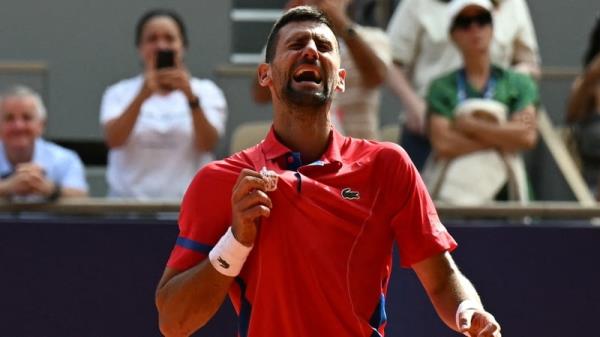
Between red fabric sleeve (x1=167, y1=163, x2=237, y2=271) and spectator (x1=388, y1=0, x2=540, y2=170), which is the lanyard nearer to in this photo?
spectator (x1=388, y1=0, x2=540, y2=170)

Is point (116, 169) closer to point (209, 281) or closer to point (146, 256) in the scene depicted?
point (146, 256)

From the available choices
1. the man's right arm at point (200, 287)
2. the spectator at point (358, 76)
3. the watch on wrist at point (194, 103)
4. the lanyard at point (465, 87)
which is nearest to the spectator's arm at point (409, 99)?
the spectator at point (358, 76)

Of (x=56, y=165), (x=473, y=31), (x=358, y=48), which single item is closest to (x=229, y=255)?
(x=358, y=48)

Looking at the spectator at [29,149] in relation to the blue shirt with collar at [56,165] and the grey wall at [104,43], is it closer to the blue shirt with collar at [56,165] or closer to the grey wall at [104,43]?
the blue shirt with collar at [56,165]

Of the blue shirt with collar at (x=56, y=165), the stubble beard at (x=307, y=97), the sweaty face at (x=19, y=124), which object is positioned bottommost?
the blue shirt with collar at (x=56, y=165)

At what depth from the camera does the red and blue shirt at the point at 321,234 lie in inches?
165

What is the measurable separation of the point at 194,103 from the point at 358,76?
884 mm

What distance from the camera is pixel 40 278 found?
6.40 meters

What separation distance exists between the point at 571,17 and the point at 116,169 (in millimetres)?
3908

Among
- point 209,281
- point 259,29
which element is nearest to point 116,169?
point 259,29

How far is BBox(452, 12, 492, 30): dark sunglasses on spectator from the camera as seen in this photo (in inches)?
299

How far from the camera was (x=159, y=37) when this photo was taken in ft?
24.9

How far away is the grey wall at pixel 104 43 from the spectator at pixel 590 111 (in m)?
0.94

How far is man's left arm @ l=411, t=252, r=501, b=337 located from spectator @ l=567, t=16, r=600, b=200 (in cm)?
396
